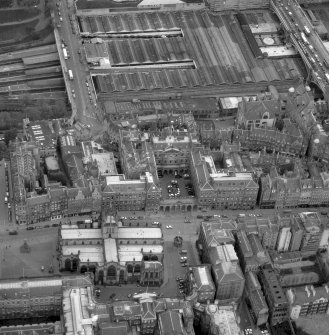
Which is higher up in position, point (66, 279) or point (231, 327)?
point (66, 279)

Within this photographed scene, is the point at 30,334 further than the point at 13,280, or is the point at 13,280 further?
the point at 13,280

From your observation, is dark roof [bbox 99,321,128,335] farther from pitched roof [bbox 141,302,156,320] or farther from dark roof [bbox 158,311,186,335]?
dark roof [bbox 158,311,186,335]

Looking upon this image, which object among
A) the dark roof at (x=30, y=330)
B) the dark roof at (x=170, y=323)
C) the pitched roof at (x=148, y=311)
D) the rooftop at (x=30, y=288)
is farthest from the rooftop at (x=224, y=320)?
the dark roof at (x=30, y=330)

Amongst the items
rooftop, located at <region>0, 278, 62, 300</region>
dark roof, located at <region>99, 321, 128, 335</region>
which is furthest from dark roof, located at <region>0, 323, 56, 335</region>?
dark roof, located at <region>99, 321, 128, 335</region>

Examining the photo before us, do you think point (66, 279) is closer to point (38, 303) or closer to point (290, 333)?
point (38, 303)

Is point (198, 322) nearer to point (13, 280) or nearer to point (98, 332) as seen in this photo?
point (98, 332)

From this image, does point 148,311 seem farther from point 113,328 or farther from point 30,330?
point 30,330

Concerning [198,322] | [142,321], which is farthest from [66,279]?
[198,322]

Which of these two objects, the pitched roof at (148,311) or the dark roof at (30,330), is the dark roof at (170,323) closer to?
the pitched roof at (148,311)

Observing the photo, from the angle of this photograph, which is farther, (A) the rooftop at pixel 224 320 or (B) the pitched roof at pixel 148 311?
(A) the rooftop at pixel 224 320

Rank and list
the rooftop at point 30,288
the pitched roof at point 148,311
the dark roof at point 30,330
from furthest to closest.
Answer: the rooftop at point 30,288 → the pitched roof at point 148,311 → the dark roof at point 30,330

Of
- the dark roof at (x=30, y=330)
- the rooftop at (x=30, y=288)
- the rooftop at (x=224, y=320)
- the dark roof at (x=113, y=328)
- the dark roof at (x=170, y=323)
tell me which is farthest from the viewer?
the rooftop at (x=30, y=288)
